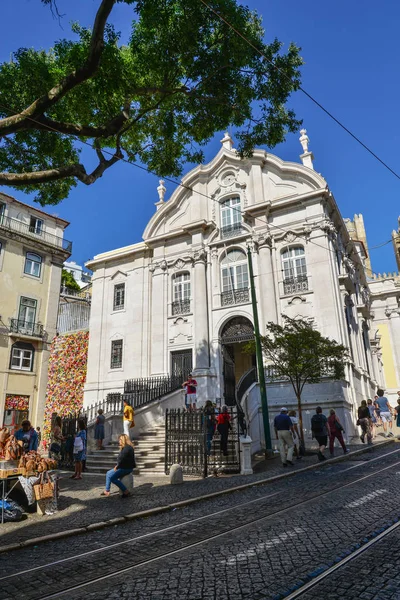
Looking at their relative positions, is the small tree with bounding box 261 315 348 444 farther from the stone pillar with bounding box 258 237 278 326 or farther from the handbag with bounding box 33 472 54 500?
the handbag with bounding box 33 472 54 500

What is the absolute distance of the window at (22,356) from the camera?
2462cm

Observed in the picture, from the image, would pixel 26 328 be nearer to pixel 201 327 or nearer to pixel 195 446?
pixel 201 327

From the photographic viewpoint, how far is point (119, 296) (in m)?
26.9

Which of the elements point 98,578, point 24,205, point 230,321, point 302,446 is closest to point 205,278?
point 230,321

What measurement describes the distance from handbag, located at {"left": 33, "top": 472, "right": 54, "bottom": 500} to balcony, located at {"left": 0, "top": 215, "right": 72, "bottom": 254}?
2057 centimetres

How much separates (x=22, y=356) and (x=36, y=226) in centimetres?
899

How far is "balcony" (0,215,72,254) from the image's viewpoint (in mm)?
25938

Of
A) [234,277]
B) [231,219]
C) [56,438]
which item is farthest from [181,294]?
[56,438]

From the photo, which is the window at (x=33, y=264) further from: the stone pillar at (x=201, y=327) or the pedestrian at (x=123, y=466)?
the pedestrian at (x=123, y=466)

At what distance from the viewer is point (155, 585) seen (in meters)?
4.09

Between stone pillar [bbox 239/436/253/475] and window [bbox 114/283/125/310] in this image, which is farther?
window [bbox 114/283/125/310]

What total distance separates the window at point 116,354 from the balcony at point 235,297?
7.22 m

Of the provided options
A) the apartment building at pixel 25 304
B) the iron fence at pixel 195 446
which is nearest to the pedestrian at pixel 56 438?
the iron fence at pixel 195 446

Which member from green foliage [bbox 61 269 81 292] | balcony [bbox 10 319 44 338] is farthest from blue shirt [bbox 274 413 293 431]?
green foliage [bbox 61 269 81 292]
